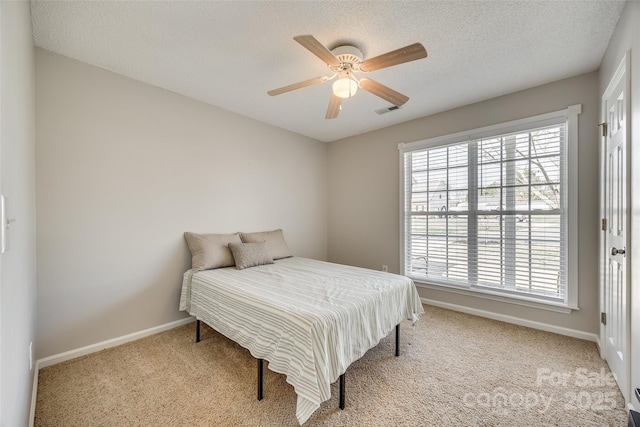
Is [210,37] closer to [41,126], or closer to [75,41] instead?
[75,41]

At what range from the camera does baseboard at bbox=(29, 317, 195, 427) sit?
67.7 inches

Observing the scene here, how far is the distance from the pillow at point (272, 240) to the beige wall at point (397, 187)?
128cm

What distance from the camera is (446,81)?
2588 millimetres

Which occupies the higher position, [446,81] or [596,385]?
[446,81]

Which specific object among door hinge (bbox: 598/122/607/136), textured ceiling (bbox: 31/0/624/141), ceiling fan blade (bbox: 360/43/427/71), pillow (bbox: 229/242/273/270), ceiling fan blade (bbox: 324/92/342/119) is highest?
textured ceiling (bbox: 31/0/624/141)

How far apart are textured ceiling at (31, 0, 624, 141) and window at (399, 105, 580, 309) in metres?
0.61

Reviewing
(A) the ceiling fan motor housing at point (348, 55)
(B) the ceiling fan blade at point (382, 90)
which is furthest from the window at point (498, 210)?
(A) the ceiling fan motor housing at point (348, 55)

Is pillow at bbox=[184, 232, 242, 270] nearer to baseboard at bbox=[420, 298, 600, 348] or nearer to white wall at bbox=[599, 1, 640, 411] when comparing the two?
baseboard at bbox=[420, 298, 600, 348]

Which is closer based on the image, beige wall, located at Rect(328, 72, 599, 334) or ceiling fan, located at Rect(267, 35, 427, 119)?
ceiling fan, located at Rect(267, 35, 427, 119)

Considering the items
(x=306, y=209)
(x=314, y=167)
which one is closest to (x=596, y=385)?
(x=306, y=209)

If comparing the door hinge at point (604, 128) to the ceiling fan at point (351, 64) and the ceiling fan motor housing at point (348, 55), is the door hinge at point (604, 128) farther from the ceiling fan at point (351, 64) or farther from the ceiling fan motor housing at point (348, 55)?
the ceiling fan motor housing at point (348, 55)

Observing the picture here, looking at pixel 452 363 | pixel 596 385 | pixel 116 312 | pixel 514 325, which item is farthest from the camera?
pixel 514 325

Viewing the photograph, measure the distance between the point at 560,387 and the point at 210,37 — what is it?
3625 millimetres

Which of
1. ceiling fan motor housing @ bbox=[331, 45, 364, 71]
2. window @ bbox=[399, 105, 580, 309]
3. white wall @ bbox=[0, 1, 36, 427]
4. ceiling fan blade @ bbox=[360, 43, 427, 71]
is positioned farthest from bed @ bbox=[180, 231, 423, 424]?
ceiling fan motor housing @ bbox=[331, 45, 364, 71]
